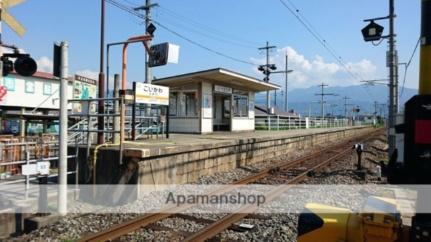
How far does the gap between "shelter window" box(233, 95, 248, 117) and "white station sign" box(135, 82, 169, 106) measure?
9603 mm

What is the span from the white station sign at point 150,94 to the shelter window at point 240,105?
9603 millimetres

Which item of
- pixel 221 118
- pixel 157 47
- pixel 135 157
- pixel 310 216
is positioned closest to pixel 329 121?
pixel 221 118

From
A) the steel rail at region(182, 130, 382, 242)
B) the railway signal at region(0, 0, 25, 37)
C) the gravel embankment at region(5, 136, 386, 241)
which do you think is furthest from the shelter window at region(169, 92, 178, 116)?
the railway signal at region(0, 0, 25, 37)

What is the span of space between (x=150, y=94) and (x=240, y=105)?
11.4 metres

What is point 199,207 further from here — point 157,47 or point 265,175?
point 157,47

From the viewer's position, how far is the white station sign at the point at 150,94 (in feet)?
36.2

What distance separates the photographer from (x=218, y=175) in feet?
37.9

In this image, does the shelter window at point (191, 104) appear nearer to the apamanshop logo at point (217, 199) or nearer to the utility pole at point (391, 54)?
the utility pole at point (391, 54)

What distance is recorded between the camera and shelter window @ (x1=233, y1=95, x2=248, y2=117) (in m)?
21.8

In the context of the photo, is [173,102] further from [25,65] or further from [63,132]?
[25,65]

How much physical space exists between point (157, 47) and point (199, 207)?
7.98 meters

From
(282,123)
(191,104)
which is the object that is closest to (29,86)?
(191,104)

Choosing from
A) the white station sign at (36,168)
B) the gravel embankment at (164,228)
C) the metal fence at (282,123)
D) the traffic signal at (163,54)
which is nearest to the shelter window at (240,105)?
the metal fence at (282,123)

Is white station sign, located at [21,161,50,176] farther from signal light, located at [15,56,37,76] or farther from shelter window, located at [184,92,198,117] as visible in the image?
shelter window, located at [184,92,198,117]
